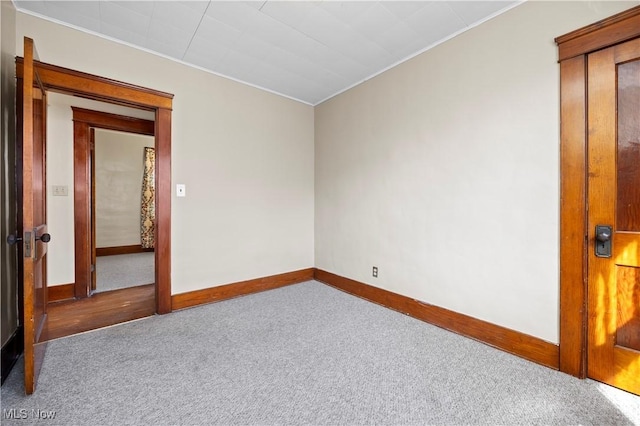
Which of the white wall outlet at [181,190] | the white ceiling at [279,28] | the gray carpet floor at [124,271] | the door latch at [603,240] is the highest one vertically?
the white ceiling at [279,28]

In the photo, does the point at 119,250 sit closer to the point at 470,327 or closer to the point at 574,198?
the point at 470,327

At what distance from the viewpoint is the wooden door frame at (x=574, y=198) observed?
66.7 inches

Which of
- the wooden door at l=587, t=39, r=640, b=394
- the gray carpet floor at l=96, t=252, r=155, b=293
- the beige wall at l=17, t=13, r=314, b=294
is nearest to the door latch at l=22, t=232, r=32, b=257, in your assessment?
the beige wall at l=17, t=13, r=314, b=294

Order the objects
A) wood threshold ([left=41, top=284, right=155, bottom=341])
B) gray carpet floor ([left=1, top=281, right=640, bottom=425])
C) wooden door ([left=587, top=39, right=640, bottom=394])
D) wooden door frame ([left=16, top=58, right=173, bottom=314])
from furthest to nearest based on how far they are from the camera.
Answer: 1. wooden door frame ([left=16, top=58, right=173, bottom=314])
2. wood threshold ([left=41, top=284, right=155, bottom=341])
3. wooden door ([left=587, top=39, right=640, bottom=394])
4. gray carpet floor ([left=1, top=281, right=640, bottom=425])

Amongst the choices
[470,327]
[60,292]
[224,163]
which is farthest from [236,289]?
[470,327]

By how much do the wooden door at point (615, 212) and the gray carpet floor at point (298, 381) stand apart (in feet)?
0.65

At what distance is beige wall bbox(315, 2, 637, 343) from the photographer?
185 cm

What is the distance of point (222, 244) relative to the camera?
10.2ft

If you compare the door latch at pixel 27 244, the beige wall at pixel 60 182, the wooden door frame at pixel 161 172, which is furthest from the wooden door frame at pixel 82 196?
the door latch at pixel 27 244

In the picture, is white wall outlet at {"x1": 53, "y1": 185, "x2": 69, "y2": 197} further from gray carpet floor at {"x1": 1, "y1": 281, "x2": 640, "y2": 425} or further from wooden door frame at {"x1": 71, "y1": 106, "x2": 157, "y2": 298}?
gray carpet floor at {"x1": 1, "y1": 281, "x2": 640, "y2": 425}

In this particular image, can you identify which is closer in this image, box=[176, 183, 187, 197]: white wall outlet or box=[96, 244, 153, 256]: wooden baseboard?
box=[176, 183, 187, 197]: white wall outlet

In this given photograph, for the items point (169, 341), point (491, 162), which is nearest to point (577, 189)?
point (491, 162)

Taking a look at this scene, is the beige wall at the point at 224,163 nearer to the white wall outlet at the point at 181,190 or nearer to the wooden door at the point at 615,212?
the white wall outlet at the point at 181,190

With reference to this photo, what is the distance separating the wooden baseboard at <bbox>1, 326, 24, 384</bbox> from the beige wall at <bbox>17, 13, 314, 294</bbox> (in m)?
1.06
